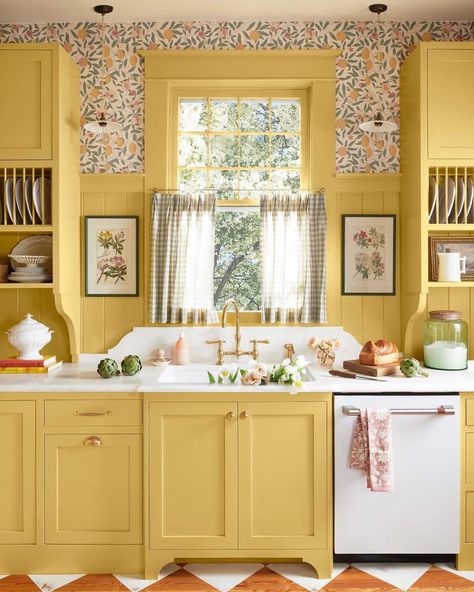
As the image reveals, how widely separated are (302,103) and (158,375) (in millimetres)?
1812

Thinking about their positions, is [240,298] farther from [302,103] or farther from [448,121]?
[448,121]

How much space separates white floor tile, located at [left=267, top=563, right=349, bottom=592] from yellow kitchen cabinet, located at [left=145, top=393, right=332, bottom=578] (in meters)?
0.05

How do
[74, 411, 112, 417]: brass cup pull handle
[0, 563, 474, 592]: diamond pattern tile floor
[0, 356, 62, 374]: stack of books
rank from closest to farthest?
[0, 563, 474, 592]: diamond pattern tile floor
[74, 411, 112, 417]: brass cup pull handle
[0, 356, 62, 374]: stack of books

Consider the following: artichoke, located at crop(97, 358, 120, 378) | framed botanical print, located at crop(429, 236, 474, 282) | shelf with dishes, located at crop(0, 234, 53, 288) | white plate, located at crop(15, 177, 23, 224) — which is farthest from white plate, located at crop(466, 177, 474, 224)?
white plate, located at crop(15, 177, 23, 224)

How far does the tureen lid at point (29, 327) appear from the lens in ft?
10.8

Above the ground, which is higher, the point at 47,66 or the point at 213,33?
the point at 213,33

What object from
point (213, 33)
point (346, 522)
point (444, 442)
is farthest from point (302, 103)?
point (346, 522)

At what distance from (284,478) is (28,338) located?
59.8 inches

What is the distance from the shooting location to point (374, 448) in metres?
2.86

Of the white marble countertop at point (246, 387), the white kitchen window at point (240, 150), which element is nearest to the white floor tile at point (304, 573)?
the white marble countertop at point (246, 387)

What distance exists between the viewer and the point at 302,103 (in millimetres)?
3668

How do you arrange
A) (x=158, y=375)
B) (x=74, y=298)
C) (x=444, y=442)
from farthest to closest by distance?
1. (x=74, y=298)
2. (x=158, y=375)
3. (x=444, y=442)

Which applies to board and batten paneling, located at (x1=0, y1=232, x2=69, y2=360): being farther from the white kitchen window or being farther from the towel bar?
the towel bar

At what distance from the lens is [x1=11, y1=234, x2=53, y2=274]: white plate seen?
3504mm
